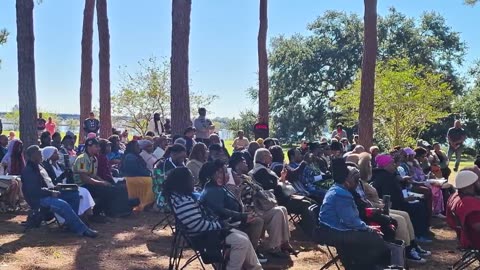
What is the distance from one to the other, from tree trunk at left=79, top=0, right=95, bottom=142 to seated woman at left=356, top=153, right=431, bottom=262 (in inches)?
478

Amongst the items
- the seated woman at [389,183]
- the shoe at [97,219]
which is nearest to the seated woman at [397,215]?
the seated woman at [389,183]

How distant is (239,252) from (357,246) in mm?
1192

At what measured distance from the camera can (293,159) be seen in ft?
31.7

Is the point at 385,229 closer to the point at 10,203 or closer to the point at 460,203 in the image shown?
the point at 460,203

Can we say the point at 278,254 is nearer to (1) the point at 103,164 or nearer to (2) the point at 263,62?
(1) the point at 103,164

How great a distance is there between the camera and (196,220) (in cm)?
604

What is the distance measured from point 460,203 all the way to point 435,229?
406 centimetres

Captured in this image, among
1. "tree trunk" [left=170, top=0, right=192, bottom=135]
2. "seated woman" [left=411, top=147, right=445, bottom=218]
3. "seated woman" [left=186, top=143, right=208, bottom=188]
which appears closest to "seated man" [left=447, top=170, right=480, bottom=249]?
"seated woman" [left=411, top=147, right=445, bottom=218]

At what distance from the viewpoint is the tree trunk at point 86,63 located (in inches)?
733

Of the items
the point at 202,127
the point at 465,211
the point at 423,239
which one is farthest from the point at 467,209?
the point at 202,127

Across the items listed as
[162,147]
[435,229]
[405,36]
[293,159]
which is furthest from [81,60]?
[405,36]

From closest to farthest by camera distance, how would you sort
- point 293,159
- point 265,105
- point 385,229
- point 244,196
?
1. point 385,229
2. point 244,196
3. point 293,159
4. point 265,105

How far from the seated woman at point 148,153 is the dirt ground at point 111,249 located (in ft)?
5.59

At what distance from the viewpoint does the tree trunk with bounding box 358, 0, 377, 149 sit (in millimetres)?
14805
